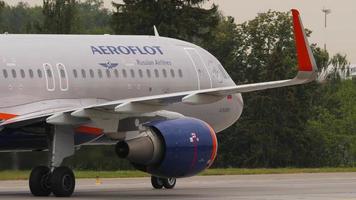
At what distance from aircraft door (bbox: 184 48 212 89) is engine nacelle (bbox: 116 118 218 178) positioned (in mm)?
5274

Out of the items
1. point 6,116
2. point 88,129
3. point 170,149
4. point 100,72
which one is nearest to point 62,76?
point 100,72

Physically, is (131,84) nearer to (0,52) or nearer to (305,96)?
(0,52)

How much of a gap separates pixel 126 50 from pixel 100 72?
1.36 meters

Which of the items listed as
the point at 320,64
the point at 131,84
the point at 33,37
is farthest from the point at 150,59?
the point at 320,64

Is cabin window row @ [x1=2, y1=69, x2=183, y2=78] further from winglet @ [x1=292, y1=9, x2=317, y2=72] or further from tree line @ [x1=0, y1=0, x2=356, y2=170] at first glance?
tree line @ [x1=0, y1=0, x2=356, y2=170]

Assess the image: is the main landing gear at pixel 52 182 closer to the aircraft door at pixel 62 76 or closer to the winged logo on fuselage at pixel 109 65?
the aircraft door at pixel 62 76

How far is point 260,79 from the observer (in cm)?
9500

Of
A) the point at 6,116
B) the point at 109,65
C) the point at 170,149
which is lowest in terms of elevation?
the point at 170,149

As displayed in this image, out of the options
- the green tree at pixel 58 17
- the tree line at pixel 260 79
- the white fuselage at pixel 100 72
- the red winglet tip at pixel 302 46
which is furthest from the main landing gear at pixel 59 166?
the green tree at pixel 58 17

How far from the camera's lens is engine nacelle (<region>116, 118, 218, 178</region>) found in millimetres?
28844

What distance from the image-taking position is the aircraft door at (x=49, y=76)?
1209 inches

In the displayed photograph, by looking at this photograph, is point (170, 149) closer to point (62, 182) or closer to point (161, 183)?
point (62, 182)

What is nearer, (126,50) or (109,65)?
(109,65)

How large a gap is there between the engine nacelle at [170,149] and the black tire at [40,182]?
186 cm
